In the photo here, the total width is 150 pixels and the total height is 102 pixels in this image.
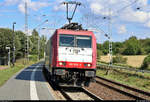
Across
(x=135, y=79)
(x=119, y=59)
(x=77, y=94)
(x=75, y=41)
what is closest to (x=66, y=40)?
(x=75, y=41)

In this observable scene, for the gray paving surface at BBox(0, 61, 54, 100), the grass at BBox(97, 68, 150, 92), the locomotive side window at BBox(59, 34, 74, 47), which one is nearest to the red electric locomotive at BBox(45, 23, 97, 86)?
the locomotive side window at BBox(59, 34, 74, 47)

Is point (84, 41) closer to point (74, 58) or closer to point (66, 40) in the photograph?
point (66, 40)

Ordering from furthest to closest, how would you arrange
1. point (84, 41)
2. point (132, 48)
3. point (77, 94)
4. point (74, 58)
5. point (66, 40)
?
point (132, 48) → point (84, 41) → point (66, 40) → point (74, 58) → point (77, 94)

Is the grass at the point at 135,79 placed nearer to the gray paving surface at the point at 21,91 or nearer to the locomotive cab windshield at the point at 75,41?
the locomotive cab windshield at the point at 75,41

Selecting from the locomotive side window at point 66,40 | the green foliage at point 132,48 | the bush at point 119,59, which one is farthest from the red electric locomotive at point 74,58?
the green foliage at point 132,48

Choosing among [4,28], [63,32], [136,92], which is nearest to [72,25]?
[63,32]

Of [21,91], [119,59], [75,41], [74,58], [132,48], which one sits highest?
[132,48]

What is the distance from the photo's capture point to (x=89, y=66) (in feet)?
41.8

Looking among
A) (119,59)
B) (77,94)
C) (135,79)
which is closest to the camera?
(77,94)

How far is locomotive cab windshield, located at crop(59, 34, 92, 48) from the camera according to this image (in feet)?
42.2

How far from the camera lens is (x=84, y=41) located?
13141mm

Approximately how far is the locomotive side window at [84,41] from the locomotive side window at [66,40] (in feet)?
1.13

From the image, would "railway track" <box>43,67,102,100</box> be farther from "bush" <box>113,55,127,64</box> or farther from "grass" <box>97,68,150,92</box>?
"bush" <box>113,55,127,64</box>

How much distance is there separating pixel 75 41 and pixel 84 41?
518mm
